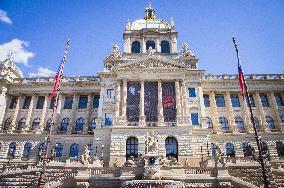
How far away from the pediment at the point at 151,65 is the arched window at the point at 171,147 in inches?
483

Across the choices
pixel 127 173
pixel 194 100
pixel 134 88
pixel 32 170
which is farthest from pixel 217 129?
pixel 32 170

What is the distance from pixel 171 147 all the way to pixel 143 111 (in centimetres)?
734

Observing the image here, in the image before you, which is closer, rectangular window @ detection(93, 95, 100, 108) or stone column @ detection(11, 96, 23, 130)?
stone column @ detection(11, 96, 23, 130)

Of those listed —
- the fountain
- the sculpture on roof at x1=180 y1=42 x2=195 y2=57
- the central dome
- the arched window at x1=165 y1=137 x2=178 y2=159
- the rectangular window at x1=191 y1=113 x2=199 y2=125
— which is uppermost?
the central dome

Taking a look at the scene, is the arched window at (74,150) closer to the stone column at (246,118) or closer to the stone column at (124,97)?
the stone column at (124,97)

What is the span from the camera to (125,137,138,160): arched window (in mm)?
40438

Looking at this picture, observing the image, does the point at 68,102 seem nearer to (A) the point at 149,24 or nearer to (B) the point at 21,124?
(B) the point at 21,124

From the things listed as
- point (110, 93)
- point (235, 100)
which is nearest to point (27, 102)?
point (110, 93)

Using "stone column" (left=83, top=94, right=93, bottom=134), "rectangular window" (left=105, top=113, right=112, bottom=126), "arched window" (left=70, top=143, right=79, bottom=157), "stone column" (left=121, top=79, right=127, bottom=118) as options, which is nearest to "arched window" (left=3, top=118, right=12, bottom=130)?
"arched window" (left=70, top=143, right=79, bottom=157)

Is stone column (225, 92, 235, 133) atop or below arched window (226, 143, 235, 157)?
atop

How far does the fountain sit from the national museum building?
24.7ft

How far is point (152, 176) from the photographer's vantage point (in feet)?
88.3

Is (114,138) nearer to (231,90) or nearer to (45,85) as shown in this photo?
(45,85)

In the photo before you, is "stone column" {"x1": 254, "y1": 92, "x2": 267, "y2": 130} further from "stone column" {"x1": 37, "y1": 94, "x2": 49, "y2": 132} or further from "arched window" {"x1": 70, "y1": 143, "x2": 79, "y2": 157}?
"stone column" {"x1": 37, "y1": 94, "x2": 49, "y2": 132}
